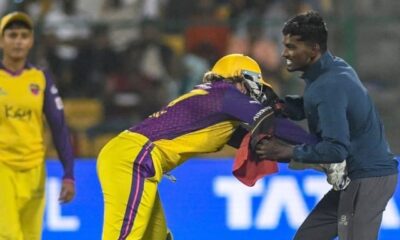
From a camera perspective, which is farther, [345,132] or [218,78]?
[218,78]

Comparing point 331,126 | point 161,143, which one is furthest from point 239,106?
point 331,126

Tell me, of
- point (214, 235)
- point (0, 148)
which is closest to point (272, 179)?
point (214, 235)

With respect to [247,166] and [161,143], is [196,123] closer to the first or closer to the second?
[161,143]

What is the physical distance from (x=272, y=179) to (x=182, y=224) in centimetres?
88

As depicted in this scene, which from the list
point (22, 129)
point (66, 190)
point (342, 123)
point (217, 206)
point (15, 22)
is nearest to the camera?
point (342, 123)

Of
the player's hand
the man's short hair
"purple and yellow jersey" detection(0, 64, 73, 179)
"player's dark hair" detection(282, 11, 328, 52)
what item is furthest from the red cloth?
the man's short hair

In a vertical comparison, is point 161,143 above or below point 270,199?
above

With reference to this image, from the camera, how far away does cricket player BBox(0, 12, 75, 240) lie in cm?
785

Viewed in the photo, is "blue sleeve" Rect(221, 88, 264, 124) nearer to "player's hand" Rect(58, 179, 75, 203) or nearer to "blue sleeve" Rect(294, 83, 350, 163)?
"blue sleeve" Rect(294, 83, 350, 163)

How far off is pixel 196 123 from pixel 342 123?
3.23 feet

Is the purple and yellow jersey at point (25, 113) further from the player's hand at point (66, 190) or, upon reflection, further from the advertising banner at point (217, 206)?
the advertising banner at point (217, 206)

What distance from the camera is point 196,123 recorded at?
6.53 m

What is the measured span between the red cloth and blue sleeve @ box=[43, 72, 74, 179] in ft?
6.68

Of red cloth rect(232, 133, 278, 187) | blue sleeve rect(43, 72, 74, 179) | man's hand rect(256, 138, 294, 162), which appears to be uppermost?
man's hand rect(256, 138, 294, 162)
